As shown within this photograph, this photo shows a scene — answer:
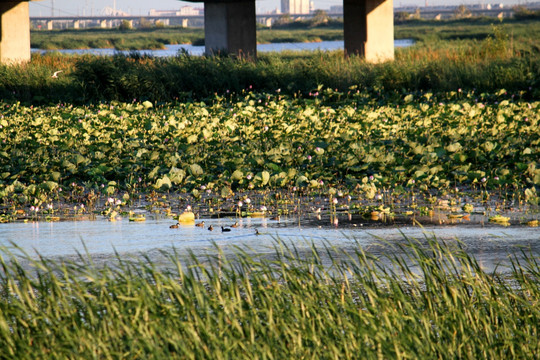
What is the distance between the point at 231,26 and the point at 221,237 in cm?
2121

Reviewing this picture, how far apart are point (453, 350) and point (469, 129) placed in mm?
8875

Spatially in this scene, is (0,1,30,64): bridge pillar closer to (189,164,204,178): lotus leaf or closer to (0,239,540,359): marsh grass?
(189,164,204,178): lotus leaf

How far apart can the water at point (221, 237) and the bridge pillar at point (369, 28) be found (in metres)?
21.1

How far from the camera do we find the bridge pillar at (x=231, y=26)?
27469 mm

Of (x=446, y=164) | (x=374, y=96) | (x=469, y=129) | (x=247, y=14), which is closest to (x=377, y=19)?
(x=247, y=14)

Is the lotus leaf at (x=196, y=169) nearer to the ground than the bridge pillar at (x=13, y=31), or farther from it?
nearer to the ground

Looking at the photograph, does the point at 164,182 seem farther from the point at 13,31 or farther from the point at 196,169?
the point at 13,31

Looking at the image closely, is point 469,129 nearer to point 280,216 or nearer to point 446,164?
point 446,164

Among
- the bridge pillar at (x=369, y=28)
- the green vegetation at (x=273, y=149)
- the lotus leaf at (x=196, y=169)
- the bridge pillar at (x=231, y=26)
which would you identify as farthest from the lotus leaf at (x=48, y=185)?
the bridge pillar at (x=369, y=28)

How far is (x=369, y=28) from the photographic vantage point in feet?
92.1

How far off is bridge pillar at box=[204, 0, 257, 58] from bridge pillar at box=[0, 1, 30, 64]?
248 inches

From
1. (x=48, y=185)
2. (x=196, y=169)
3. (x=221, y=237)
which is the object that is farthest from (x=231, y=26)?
(x=221, y=237)

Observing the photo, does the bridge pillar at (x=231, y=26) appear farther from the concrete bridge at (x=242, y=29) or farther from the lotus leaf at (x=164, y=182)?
the lotus leaf at (x=164, y=182)

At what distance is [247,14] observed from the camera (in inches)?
1091
